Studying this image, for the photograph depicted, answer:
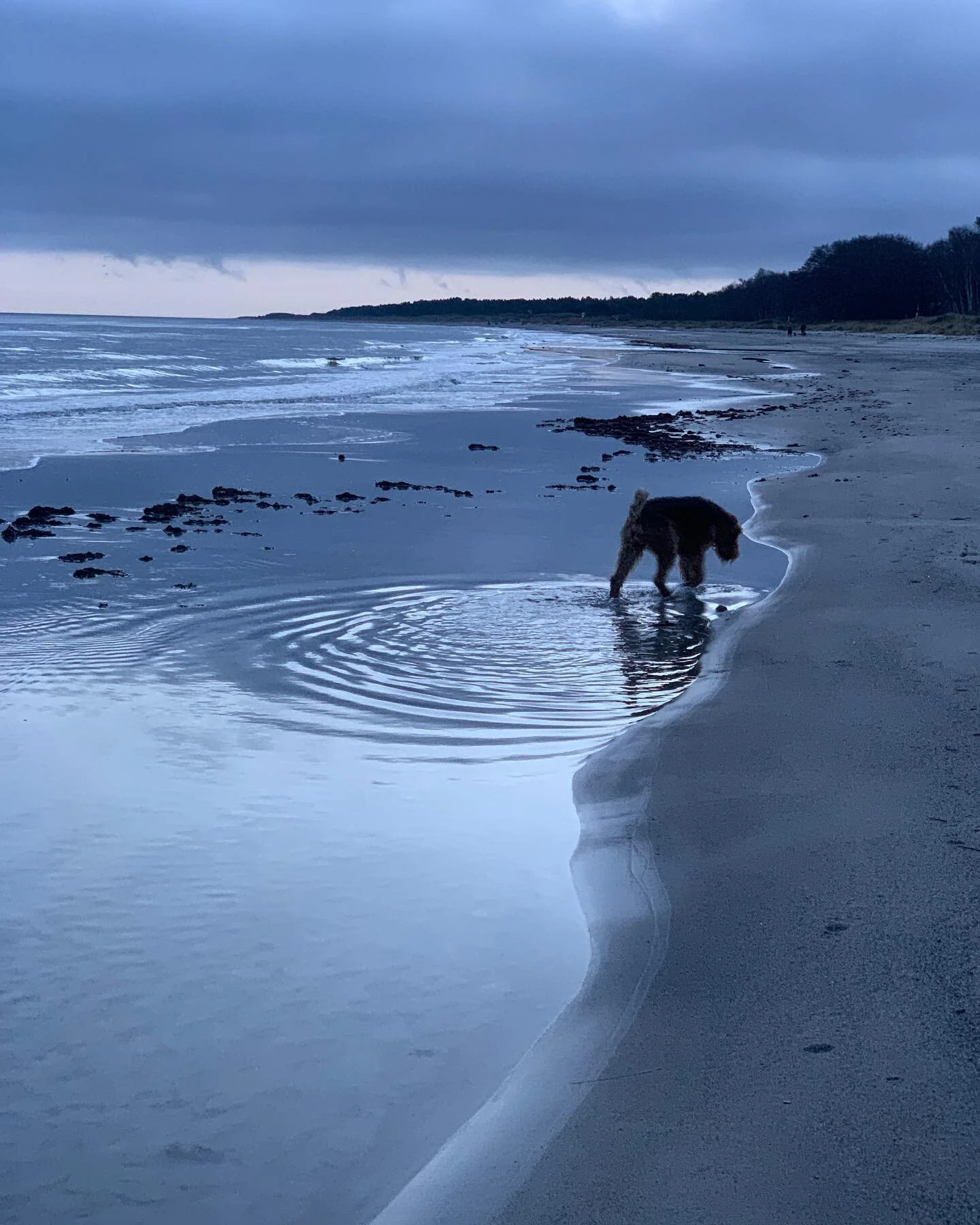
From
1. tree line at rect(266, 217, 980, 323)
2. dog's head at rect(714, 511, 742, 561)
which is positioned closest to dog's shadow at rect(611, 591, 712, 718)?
dog's head at rect(714, 511, 742, 561)

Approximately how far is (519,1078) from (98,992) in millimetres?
1216

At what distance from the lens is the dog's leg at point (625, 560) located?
30.2 feet

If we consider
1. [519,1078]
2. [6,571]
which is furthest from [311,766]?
[6,571]

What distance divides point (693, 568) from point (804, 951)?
6458 mm

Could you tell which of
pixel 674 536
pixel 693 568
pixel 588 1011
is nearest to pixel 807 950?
pixel 588 1011

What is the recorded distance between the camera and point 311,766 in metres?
5.25

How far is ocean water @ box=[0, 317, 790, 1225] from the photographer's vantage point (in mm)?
2777

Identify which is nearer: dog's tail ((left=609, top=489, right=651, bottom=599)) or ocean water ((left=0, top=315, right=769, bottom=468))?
dog's tail ((left=609, top=489, right=651, bottom=599))

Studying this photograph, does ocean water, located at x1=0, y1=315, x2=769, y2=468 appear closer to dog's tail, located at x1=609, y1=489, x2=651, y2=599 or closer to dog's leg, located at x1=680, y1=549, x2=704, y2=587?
dog's tail, located at x1=609, y1=489, x2=651, y2=599

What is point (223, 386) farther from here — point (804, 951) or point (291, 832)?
point (804, 951)

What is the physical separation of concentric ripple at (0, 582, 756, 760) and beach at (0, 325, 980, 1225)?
36 mm

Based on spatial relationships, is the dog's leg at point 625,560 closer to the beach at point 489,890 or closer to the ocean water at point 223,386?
the beach at point 489,890

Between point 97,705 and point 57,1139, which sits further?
point 97,705

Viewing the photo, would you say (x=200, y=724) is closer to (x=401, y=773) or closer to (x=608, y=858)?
(x=401, y=773)
